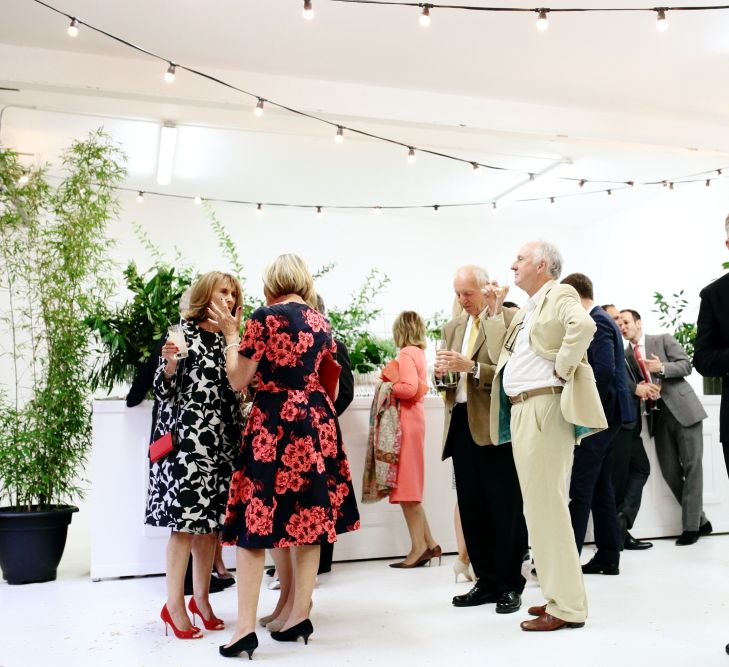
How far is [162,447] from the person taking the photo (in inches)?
114

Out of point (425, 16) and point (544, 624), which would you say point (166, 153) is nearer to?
point (425, 16)

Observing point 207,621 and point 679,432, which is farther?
point 679,432

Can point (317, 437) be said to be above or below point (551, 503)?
above

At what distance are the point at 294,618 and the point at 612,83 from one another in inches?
205

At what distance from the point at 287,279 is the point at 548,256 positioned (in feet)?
3.54

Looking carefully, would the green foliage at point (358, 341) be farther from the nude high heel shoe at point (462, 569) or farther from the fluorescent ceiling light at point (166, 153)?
the fluorescent ceiling light at point (166, 153)

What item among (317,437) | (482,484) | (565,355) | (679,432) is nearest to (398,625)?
(482,484)

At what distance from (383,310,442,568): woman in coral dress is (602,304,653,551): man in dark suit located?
133 centimetres

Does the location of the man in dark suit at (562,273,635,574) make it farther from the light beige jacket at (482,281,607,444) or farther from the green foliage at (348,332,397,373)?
the green foliage at (348,332,397,373)

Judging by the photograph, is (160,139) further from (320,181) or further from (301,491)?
(301,491)

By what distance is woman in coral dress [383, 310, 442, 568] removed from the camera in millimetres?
4355

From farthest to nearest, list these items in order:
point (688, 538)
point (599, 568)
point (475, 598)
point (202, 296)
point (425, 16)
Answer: point (688, 538) < point (425, 16) < point (599, 568) < point (475, 598) < point (202, 296)

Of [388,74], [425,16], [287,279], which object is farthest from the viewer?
[388,74]

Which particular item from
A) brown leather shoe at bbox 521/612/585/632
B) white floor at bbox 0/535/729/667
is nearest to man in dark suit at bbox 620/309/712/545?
white floor at bbox 0/535/729/667
